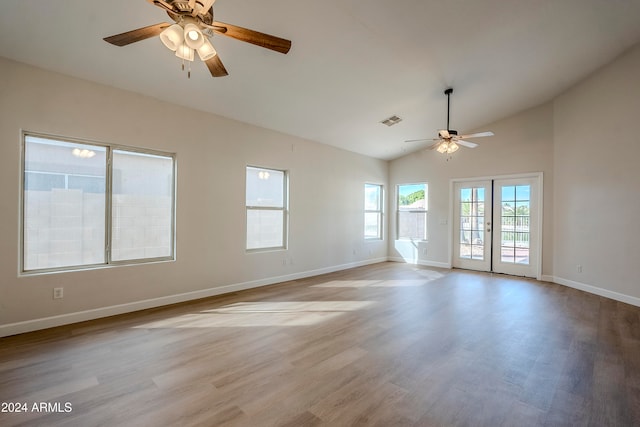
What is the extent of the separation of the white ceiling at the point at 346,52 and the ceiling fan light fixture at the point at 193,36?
98 centimetres

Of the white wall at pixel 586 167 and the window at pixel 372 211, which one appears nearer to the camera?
the white wall at pixel 586 167

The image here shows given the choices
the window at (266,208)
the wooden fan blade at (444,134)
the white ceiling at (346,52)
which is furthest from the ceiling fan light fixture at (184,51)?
the wooden fan blade at (444,134)

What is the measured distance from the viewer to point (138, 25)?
2.71 metres

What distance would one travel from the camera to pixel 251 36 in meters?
2.12

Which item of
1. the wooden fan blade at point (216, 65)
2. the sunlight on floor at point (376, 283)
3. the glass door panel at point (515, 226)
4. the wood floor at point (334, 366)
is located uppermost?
the wooden fan blade at point (216, 65)

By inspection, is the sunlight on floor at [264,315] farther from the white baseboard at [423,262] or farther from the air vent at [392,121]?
the white baseboard at [423,262]

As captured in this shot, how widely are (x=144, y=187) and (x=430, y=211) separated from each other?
20.3 ft

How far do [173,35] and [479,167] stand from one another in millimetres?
6542

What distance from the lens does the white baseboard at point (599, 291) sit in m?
4.28

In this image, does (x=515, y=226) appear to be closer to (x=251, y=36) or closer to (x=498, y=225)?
(x=498, y=225)

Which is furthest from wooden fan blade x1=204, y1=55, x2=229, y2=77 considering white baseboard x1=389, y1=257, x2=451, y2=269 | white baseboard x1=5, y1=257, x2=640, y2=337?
white baseboard x1=389, y1=257, x2=451, y2=269

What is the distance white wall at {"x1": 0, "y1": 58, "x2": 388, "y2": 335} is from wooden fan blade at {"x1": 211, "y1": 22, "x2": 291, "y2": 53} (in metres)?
2.45

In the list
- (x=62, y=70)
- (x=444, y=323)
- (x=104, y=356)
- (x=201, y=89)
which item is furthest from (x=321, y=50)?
(x=104, y=356)

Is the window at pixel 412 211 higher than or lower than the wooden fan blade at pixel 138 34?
lower
